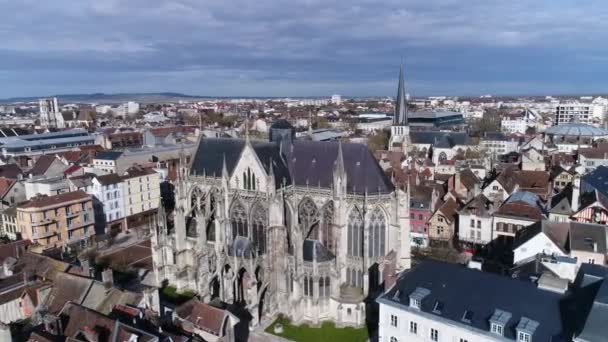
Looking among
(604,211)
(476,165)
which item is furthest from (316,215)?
(476,165)

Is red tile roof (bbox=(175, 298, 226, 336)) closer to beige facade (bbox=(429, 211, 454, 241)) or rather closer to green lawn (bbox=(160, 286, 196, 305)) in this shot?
green lawn (bbox=(160, 286, 196, 305))

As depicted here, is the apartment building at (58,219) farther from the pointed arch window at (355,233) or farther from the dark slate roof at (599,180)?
the dark slate roof at (599,180)

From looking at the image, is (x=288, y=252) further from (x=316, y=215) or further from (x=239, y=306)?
(x=239, y=306)

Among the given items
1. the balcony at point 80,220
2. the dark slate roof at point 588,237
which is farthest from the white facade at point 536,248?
the balcony at point 80,220

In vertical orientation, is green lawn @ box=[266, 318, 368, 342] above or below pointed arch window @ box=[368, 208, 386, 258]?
below

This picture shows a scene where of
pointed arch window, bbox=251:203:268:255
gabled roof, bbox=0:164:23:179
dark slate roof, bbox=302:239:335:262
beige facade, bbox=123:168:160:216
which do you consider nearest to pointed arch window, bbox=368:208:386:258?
dark slate roof, bbox=302:239:335:262
